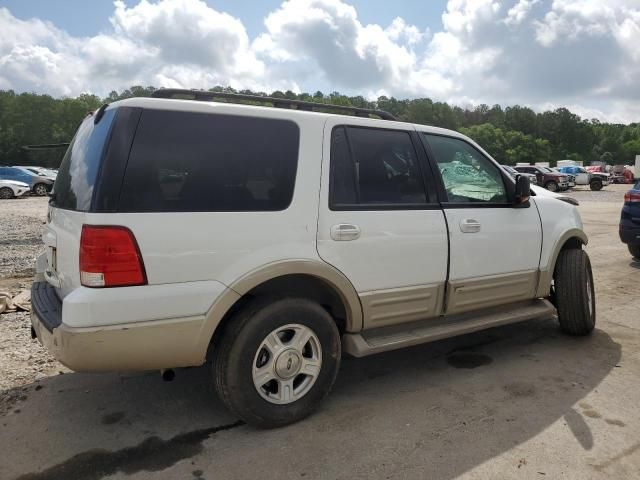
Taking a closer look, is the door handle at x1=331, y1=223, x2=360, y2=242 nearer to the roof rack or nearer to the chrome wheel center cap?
the chrome wheel center cap

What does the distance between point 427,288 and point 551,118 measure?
135 metres

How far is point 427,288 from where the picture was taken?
3570mm

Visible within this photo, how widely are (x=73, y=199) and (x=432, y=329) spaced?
8.24 feet

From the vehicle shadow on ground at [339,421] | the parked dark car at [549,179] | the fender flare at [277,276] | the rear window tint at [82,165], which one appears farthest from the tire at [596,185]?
the rear window tint at [82,165]

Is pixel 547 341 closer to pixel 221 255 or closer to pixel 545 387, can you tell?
pixel 545 387

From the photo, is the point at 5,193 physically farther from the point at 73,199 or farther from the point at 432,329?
the point at 432,329

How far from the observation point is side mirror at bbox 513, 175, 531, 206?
4035 mm

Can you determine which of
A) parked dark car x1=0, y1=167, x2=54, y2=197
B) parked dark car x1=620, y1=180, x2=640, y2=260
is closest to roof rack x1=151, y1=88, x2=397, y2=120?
parked dark car x1=620, y1=180, x2=640, y2=260

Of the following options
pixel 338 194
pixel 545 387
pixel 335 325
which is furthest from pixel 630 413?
pixel 338 194

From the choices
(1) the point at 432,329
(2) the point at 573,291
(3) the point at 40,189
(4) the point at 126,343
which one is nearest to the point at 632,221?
(2) the point at 573,291

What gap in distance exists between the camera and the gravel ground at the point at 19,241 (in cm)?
746

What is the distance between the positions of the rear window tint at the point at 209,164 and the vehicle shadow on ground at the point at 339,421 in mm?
1364

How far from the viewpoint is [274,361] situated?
301 cm

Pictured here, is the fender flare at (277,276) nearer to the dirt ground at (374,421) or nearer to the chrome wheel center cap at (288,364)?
the chrome wheel center cap at (288,364)
